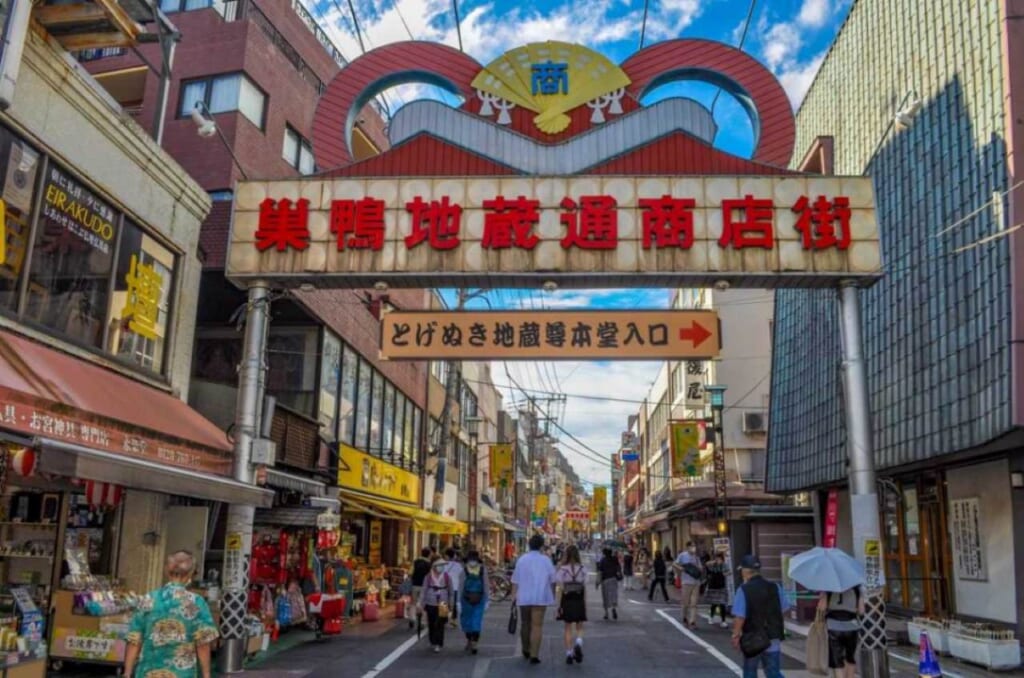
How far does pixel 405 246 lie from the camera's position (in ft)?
43.7

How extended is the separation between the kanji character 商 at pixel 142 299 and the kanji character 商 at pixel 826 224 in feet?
Answer: 33.8

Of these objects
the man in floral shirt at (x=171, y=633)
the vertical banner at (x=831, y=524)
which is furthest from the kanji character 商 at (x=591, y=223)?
the man in floral shirt at (x=171, y=633)

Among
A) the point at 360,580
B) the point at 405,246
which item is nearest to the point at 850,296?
the point at 405,246

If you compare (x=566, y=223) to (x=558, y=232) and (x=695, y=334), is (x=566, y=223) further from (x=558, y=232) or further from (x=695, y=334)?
(x=695, y=334)

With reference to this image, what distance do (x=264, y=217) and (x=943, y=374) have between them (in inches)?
441

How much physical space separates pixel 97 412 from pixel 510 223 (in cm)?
651

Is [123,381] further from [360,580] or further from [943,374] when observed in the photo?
[943,374]

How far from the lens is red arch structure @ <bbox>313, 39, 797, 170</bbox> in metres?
13.5

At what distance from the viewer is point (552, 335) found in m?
12.6

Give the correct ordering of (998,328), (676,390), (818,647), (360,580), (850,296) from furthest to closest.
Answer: (676,390)
(360,580)
(850,296)
(998,328)
(818,647)

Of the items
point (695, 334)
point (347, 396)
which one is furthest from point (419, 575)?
point (695, 334)

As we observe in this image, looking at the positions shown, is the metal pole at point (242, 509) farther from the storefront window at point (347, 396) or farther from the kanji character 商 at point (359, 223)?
the storefront window at point (347, 396)

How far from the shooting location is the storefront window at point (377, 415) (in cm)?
2622

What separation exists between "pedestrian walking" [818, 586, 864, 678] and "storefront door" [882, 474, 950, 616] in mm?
7412
